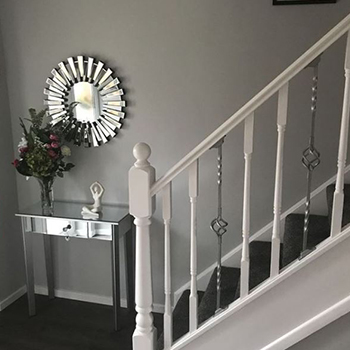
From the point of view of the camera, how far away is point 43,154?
3.05m

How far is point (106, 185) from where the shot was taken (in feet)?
10.9

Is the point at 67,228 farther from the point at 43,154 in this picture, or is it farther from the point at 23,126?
the point at 23,126

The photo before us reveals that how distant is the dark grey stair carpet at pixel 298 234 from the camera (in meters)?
2.35

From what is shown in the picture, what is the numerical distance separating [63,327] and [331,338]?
1.93 metres

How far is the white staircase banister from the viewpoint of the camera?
1735 millimetres

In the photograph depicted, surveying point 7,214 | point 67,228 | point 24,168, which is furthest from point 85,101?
point 7,214

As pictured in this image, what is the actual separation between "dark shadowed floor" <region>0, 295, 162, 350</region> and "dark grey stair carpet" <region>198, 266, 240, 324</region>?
630 millimetres

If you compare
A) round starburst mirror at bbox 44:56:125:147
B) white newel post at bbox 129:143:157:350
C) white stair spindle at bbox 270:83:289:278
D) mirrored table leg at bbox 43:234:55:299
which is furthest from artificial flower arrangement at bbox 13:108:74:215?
white stair spindle at bbox 270:83:289:278

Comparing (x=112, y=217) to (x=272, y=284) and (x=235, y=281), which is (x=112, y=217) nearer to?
(x=235, y=281)

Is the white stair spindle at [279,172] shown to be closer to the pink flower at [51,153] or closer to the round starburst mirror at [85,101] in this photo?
the round starburst mirror at [85,101]

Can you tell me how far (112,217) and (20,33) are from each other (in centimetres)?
147

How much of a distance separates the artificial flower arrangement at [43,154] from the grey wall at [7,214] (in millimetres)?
270

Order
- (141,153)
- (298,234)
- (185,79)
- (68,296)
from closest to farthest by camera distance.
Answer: (141,153) < (298,234) < (185,79) < (68,296)

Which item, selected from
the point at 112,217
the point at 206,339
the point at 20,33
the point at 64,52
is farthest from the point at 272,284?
the point at 20,33
